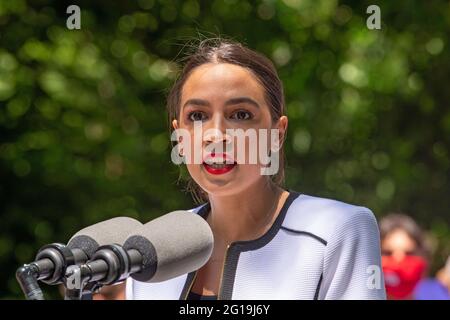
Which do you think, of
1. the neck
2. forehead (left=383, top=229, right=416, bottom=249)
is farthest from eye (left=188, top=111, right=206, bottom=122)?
forehead (left=383, top=229, right=416, bottom=249)

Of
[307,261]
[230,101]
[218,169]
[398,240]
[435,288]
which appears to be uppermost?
[230,101]

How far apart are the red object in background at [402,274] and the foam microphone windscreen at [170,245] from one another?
1371 mm

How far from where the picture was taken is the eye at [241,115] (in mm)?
1481

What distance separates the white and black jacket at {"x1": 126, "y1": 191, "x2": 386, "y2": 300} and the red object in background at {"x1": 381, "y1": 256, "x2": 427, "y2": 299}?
3.98 ft

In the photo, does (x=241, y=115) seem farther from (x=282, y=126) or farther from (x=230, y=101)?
(x=282, y=126)

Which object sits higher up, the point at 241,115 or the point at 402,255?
the point at 241,115

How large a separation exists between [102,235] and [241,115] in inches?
13.9

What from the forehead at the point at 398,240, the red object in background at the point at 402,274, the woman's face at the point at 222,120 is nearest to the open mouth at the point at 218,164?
the woman's face at the point at 222,120

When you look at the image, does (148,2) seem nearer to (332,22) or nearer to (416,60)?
(332,22)

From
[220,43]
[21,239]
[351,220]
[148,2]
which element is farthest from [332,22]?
[351,220]

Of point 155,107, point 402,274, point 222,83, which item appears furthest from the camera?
point 155,107

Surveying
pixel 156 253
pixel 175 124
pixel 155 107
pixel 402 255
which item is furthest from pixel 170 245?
pixel 155 107

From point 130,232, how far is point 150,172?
2023 millimetres

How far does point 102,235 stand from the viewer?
4.15 feet
